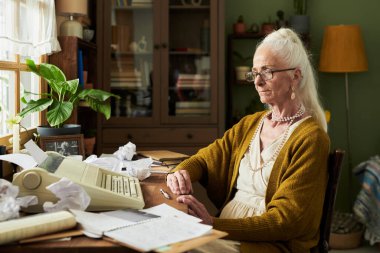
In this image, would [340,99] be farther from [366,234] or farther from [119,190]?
[119,190]

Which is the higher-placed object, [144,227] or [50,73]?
[50,73]

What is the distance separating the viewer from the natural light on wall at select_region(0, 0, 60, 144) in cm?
236

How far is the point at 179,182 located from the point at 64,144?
659mm

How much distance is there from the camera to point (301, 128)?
1.91 meters

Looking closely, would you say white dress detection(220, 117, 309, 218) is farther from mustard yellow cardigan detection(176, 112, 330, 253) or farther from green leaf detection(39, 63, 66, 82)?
green leaf detection(39, 63, 66, 82)

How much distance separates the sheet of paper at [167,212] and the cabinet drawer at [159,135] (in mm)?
2246

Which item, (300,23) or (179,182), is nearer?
(179,182)

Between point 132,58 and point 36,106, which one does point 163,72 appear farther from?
point 36,106

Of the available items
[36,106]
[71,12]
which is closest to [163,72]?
[71,12]

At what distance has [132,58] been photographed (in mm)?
3871

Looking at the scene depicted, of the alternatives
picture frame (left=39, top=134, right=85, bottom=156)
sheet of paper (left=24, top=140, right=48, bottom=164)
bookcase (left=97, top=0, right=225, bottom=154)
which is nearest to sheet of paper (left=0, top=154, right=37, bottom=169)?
sheet of paper (left=24, top=140, right=48, bottom=164)

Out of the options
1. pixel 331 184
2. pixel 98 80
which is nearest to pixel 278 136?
pixel 331 184

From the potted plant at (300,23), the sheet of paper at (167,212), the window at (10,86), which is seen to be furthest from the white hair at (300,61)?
the potted plant at (300,23)

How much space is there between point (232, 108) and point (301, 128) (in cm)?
228
